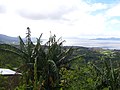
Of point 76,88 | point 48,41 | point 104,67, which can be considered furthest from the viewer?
point 104,67

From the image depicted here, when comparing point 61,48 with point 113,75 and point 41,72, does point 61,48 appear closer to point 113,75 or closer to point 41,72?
point 41,72

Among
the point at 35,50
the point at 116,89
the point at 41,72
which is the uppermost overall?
the point at 35,50

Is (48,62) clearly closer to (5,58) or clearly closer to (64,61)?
(64,61)

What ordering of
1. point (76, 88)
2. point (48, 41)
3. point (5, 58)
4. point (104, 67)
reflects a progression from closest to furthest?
point (76, 88)
point (48, 41)
point (104, 67)
point (5, 58)

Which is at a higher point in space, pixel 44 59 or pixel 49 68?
pixel 44 59

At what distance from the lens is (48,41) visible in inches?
651

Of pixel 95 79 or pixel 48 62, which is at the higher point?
pixel 48 62

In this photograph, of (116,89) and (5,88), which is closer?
(5,88)

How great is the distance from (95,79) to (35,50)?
476 centimetres

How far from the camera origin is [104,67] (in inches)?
782

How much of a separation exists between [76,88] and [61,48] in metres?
2.84

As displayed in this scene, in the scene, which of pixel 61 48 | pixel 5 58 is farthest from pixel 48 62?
pixel 5 58

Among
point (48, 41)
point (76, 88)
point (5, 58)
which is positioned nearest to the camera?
point (76, 88)

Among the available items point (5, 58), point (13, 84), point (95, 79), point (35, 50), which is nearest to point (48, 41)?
point (35, 50)
